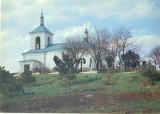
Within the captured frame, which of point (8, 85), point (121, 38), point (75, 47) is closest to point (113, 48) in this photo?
point (121, 38)

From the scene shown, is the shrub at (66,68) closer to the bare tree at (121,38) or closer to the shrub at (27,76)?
the shrub at (27,76)

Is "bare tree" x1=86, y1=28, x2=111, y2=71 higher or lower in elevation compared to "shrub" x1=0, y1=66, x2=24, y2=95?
higher

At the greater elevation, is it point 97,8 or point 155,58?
point 97,8

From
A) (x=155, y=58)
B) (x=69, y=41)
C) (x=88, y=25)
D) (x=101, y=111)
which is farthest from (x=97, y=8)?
(x=101, y=111)

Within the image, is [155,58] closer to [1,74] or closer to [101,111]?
[101,111]

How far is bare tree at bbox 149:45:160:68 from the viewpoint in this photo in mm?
4473

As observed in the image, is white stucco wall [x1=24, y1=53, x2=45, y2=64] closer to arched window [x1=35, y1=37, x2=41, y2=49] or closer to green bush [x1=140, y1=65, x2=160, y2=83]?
arched window [x1=35, y1=37, x2=41, y2=49]

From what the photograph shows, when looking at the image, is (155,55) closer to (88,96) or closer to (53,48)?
(88,96)

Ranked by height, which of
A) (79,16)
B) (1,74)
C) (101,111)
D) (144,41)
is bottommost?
(101,111)

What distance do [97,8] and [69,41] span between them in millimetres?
569

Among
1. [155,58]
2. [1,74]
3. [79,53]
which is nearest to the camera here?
[155,58]

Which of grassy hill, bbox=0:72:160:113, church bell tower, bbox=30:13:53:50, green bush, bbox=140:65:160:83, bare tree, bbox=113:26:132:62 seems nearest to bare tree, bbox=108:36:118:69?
bare tree, bbox=113:26:132:62

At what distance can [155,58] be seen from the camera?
4.49m

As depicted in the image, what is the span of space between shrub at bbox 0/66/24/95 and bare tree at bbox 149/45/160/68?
183 cm
